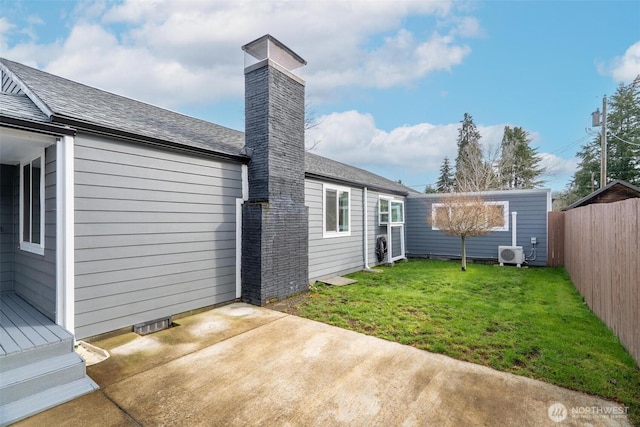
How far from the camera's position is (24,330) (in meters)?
3.03

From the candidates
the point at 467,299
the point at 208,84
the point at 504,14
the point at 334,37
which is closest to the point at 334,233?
the point at 467,299

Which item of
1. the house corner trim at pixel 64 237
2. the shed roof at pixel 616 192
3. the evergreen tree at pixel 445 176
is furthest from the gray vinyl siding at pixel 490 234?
the evergreen tree at pixel 445 176

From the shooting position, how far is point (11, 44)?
5121mm

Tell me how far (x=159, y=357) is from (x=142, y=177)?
2.29 meters

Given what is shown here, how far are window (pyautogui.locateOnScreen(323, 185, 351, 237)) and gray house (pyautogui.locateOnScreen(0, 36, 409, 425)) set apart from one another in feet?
2.30

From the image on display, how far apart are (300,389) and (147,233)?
9.53 feet

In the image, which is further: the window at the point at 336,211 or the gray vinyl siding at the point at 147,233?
the window at the point at 336,211

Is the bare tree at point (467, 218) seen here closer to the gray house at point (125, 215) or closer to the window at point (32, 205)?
the gray house at point (125, 215)

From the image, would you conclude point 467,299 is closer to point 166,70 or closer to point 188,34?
point 188,34

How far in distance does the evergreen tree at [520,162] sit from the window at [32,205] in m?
27.5

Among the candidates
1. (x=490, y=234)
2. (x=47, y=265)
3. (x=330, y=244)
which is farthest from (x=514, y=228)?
(x=47, y=265)

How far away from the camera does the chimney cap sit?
5230 millimetres

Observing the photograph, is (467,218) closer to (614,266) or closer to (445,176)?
(614,266)

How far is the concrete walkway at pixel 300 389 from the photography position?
7.00 ft
